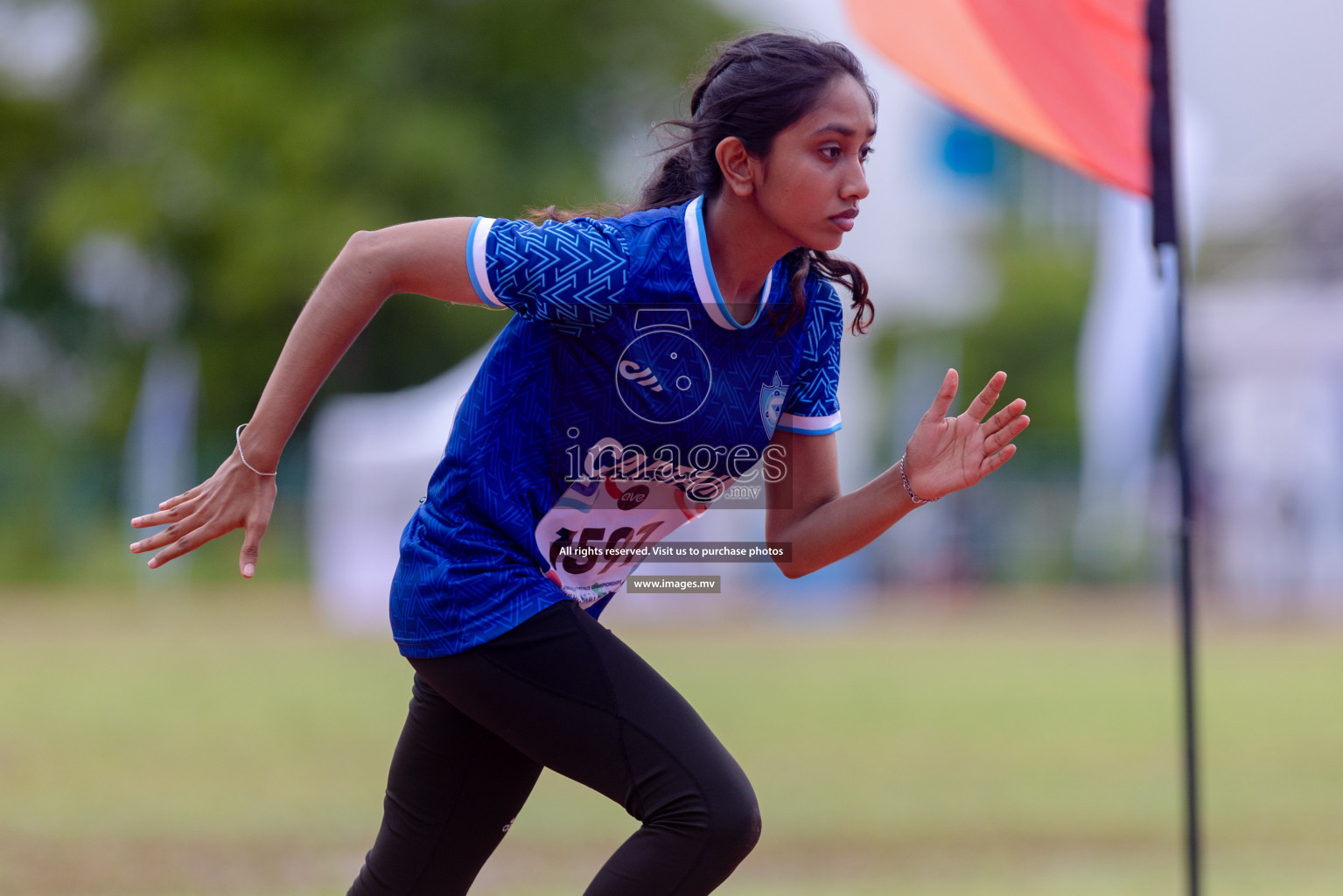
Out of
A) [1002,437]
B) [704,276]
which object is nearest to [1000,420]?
[1002,437]

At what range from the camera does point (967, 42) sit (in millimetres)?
5430

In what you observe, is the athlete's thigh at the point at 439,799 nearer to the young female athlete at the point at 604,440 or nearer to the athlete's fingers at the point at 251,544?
the young female athlete at the point at 604,440

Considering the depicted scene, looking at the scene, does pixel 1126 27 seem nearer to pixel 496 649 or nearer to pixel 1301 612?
pixel 496 649

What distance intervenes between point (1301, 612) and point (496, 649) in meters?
20.5

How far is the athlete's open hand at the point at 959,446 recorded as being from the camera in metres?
2.85

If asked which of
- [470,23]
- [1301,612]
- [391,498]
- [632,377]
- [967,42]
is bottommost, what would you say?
[1301,612]

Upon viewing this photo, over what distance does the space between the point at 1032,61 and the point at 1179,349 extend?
217 centimetres

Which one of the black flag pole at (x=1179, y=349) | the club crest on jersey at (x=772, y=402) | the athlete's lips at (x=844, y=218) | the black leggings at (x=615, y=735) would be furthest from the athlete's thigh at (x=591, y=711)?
the black flag pole at (x=1179, y=349)

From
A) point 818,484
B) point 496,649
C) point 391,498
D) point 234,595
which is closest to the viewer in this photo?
point 496,649

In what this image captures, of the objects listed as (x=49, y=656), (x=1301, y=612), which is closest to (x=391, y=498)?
(x=49, y=656)

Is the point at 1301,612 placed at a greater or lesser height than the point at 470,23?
lesser

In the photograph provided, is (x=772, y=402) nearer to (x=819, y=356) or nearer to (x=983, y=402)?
(x=819, y=356)

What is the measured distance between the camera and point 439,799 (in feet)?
9.46

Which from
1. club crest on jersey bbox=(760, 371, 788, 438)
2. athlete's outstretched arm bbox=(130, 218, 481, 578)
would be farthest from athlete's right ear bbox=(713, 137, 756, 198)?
athlete's outstretched arm bbox=(130, 218, 481, 578)
